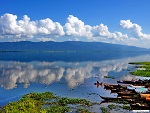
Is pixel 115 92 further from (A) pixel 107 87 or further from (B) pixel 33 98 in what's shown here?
(B) pixel 33 98

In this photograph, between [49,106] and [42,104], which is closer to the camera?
[49,106]

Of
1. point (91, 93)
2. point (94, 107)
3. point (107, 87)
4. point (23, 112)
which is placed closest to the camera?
point (23, 112)

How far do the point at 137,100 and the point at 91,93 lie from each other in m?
9.61

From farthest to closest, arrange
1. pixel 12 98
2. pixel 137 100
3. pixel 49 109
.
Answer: pixel 12 98 → pixel 137 100 → pixel 49 109

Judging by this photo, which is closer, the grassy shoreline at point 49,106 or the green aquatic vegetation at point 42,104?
the green aquatic vegetation at point 42,104

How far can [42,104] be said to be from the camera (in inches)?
1395

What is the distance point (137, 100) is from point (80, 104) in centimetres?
827

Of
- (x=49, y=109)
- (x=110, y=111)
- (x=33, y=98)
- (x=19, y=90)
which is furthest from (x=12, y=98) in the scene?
(x=110, y=111)

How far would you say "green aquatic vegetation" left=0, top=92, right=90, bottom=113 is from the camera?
30.6 metres

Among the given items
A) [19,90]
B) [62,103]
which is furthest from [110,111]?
[19,90]

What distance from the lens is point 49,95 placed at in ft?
136

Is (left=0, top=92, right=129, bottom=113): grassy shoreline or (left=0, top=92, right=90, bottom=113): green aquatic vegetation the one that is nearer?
(left=0, top=92, right=90, bottom=113): green aquatic vegetation

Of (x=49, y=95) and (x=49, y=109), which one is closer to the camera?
(x=49, y=109)

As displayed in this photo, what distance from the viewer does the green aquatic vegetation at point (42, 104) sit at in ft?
100
